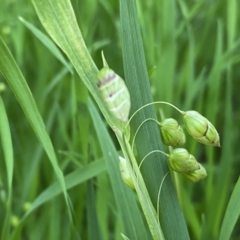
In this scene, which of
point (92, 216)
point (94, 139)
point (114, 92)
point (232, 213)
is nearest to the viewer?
point (114, 92)

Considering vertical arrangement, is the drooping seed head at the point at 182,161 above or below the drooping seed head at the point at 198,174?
above

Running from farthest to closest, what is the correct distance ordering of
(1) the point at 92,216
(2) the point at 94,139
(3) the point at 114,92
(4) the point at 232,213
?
1. (2) the point at 94,139
2. (1) the point at 92,216
3. (4) the point at 232,213
4. (3) the point at 114,92

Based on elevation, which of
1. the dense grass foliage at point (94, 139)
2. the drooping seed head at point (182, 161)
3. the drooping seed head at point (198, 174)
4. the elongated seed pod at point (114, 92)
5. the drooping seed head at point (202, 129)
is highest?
the elongated seed pod at point (114, 92)

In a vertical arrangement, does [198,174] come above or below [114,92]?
below

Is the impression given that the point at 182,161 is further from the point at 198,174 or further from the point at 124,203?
the point at 124,203

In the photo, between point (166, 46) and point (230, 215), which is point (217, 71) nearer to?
point (166, 46)

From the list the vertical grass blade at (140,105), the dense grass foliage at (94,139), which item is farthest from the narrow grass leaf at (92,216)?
the vertical grass blade at (140,105)

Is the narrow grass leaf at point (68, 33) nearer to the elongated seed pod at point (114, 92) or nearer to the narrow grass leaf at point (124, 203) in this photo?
the elongated seed pod at point (114, 92)

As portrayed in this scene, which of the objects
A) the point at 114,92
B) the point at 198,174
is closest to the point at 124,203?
the point at 198,174

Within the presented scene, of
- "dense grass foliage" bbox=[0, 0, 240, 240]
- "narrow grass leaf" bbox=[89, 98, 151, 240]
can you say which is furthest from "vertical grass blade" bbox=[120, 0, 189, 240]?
"narrow grass leaf" bbox=[89, 98, 151, 240]
